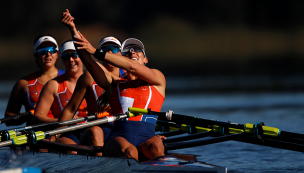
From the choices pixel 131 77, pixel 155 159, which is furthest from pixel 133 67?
pixel 155 159

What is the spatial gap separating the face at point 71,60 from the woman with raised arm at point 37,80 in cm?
97

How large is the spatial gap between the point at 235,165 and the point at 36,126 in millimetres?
3451

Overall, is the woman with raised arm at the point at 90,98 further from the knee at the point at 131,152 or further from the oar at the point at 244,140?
the oar at the point at 244,140

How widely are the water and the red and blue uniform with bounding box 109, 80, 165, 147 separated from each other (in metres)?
1.51

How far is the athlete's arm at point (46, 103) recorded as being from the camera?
672cm

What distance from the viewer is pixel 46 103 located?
6852 mm

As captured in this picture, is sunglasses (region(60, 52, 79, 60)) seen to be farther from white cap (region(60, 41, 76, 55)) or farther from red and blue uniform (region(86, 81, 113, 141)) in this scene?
red and blue uniform (region(86, 81, 113, 141))

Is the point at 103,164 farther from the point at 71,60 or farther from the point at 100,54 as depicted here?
the point at 71,60

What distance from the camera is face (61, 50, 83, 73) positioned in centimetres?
697

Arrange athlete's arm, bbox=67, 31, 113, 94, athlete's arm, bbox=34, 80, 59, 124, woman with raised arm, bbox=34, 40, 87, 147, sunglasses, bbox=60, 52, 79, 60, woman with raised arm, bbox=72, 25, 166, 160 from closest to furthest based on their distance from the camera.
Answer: woman with raised arm, bbox=72, 25, 166, 160, athlete's arm, bbox=67, 31, 113, 94, athlete's arm, bbox=34, 80, 59, 124, woman with raised arm, bbox=34, 40, 87, 147, sunglasses, bbox=60, 52, 79, 60

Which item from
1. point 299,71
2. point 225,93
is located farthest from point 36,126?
point 299,71

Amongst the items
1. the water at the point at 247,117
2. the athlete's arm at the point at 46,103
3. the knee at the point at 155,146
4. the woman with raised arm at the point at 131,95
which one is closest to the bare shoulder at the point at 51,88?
the athlete's arm at the point at 46,103

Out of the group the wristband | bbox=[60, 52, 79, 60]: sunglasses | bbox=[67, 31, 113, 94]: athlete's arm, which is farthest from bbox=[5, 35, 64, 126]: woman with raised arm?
the wristband

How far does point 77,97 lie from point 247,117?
9.33 meters
